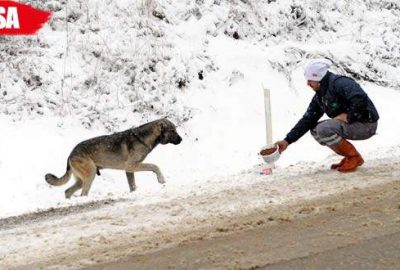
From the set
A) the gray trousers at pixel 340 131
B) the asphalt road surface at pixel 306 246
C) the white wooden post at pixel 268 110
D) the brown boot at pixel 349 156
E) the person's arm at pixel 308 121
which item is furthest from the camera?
the white wooden post at pixel 268 110

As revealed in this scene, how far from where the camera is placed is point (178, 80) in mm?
13086

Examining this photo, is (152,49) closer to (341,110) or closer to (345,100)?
(341,110)

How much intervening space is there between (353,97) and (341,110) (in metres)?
0.32

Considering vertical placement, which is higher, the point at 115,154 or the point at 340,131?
the point at 340,131

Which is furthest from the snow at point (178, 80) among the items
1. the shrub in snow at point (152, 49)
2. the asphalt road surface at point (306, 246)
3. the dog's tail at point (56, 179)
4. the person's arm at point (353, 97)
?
the asphalt road surface at point (306, 246)

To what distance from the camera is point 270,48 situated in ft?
48.6

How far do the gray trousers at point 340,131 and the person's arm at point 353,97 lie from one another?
4.2 inches

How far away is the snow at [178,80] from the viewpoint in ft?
35.9

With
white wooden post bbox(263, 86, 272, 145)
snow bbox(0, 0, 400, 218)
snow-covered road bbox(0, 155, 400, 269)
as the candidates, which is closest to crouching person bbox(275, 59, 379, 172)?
snow-covered road bbox(0, 155, 400, 269)

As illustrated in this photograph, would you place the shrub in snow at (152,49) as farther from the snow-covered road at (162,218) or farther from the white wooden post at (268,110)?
the snow-covered road at (162,218)

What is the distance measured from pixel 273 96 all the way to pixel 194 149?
267 cm

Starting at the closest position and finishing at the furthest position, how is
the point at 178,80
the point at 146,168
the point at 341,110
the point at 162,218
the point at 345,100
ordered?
the point at 162,218 → the point at 345,100 → the point at 341,110 → the point at 146,168 → the point at 178,80

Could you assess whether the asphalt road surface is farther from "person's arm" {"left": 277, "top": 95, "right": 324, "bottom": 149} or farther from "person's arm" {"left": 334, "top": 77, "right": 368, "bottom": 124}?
"person's arm" {"left": 277, "top": 95, "right": 324, "bottom": 149}

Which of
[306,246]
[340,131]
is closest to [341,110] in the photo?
[340,131]
